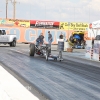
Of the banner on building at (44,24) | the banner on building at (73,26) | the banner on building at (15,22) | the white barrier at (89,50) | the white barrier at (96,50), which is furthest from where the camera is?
the banner on building at (73,26)

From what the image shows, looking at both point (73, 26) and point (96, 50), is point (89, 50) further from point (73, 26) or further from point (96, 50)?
point (73, 26)

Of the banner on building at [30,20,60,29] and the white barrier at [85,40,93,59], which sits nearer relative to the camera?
the white barrier at [85,40,93,59]

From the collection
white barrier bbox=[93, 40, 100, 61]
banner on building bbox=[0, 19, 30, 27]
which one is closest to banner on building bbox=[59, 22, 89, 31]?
banner on building bbox=[0, 19, 30, 27]

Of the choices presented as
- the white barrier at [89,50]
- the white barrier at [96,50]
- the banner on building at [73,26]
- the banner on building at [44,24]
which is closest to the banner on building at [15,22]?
the banner on building at [44,24]

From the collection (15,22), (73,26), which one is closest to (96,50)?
(15,22)

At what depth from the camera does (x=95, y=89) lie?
Answer: 888 centimetres

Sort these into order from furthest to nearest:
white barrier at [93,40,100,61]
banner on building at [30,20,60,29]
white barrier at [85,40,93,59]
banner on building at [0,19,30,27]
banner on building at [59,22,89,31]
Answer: banner on building at [59,22,89,31] → banner on building at [30,20,60,29] → banner on building at [0,19,30,27] → white barrier at [85,40,93,59] → white barrier at [93,40,100,61]

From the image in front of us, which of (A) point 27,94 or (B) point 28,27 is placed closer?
(A) point 27,94

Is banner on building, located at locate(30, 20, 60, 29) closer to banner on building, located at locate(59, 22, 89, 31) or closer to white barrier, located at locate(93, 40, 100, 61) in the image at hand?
banner on building, located at locate(59, 22, 89, 31)

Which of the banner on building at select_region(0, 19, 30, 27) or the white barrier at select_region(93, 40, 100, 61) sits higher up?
the banner on building at select_region(0, 19, 30, 27)

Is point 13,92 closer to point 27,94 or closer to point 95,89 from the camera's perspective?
point 27,94

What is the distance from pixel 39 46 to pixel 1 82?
36.3 feet

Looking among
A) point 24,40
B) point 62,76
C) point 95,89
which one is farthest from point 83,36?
→ point 95,89

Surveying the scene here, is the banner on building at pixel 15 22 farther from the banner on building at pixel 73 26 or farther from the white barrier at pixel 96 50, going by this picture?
the white barrier at pixel 96 50
